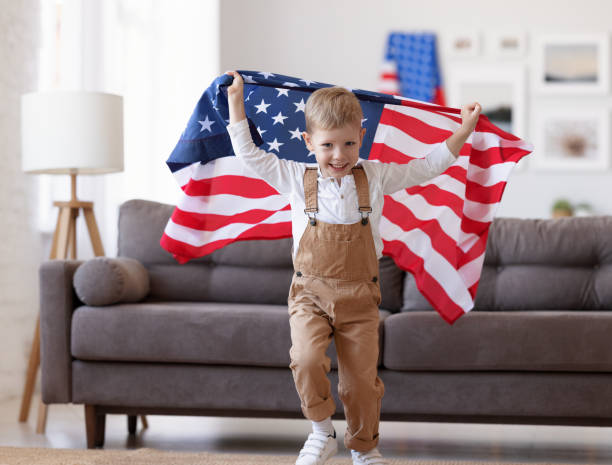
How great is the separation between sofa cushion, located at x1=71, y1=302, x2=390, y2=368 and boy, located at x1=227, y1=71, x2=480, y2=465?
58 cm

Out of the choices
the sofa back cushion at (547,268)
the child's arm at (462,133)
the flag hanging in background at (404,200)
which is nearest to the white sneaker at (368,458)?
the flag hanging in background at (404,200)

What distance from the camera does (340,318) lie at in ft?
6.40

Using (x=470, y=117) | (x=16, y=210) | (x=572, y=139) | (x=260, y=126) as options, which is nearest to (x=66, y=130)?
(x=16, y=210)

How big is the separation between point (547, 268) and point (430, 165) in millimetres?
1188

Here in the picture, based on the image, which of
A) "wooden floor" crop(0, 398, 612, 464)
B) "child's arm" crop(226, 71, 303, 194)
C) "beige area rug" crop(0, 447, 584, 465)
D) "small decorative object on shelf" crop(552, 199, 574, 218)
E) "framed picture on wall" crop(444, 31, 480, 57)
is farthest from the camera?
"framed picture on wall" crop(444, 31, 480, 57)

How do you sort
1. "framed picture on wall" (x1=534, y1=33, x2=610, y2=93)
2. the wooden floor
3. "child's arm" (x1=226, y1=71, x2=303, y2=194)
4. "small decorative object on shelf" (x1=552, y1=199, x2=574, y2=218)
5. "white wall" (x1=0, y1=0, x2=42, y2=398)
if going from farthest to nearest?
"framed picture on wall" (x1=534, y1=33, x2=610, y2=93)
"small decorative object on shelf" (x1=552, y1=199, x2=574, y2=218)
"white wall" (x1=0, y1=0, x2=42, y2=398)
the wooden floor
"child's arm" (x1=226, y1=71, x2=303, y2=194)

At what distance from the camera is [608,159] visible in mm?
5984

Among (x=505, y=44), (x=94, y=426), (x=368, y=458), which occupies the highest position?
(x=505, y=44)

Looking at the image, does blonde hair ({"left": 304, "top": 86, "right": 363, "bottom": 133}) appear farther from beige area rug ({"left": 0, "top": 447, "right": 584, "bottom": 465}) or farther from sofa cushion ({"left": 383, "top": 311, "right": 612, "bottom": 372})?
beige area rug ({"left": 0, "top": 447, "right": 584, "bottom": 465})

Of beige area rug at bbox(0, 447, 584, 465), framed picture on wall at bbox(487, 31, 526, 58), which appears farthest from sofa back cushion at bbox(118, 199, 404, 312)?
framed picture on wall at bbox(487, 31, 526, 58)

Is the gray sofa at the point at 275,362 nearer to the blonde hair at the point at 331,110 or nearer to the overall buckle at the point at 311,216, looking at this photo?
the overall buckle at the point at 311,216

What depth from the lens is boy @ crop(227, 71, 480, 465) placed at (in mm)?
1944

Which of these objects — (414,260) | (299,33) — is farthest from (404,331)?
(299,33)

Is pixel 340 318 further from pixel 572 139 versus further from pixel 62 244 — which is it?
pixel 572 139
